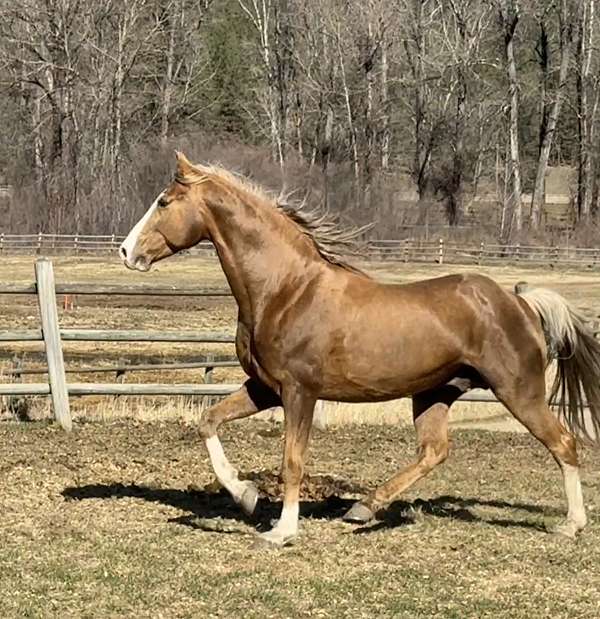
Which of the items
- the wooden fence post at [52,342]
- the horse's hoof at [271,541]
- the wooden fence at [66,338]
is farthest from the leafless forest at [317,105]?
the horse's hoof at [271,541]

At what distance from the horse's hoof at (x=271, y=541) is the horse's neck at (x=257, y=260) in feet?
4.04

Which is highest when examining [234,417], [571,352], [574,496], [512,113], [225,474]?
[512,113]

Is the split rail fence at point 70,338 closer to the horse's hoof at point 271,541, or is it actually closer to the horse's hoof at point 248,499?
the horse's hoof at point 248,499

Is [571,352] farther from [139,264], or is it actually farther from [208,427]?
[139,264]

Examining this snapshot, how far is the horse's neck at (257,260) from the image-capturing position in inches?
248

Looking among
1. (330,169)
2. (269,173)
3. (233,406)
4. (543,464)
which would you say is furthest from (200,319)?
(330,169)

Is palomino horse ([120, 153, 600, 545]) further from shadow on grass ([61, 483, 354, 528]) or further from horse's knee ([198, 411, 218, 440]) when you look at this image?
shadow on grass ([61, 483, 354, 528])

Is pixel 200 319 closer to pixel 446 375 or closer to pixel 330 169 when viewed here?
pixel 446 375

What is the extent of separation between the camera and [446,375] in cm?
654

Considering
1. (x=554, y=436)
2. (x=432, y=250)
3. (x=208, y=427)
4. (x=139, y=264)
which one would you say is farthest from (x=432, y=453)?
(x=432, y=250)

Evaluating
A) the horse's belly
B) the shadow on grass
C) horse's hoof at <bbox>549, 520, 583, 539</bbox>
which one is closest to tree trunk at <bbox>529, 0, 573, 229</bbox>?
the shadow on grass

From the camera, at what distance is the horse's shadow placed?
6750 millimetres

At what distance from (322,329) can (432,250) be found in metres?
36.7

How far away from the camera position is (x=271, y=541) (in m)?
5.99
